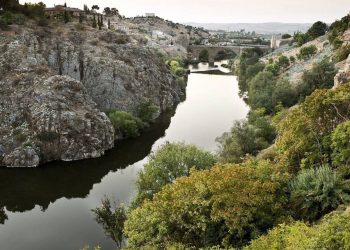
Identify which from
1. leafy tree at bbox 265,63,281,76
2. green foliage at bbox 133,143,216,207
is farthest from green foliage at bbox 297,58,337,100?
green foliage at bbox 133,143,216,207

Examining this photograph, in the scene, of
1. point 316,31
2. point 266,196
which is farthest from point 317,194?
point 316,31

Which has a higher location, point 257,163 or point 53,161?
point 257,163

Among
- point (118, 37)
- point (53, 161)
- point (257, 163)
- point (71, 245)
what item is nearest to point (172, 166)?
point (257, 163)

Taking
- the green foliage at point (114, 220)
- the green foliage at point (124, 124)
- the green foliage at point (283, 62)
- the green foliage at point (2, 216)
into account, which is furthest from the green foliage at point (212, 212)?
the green foliage at point (283, 62)

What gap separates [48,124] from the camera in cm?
6538

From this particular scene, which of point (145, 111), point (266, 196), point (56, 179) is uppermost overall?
point (266, 196)

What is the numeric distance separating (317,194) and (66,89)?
54.4 meters

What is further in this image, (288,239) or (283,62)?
(283,62)

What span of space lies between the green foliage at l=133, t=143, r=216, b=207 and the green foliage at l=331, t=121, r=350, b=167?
13.4m

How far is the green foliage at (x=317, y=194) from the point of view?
25.9 metres

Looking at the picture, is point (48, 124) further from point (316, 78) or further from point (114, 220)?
point (316, 78)

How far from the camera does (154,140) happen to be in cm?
7588

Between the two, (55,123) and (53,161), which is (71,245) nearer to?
(53,161)

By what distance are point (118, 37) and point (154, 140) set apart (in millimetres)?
Result: 34162
